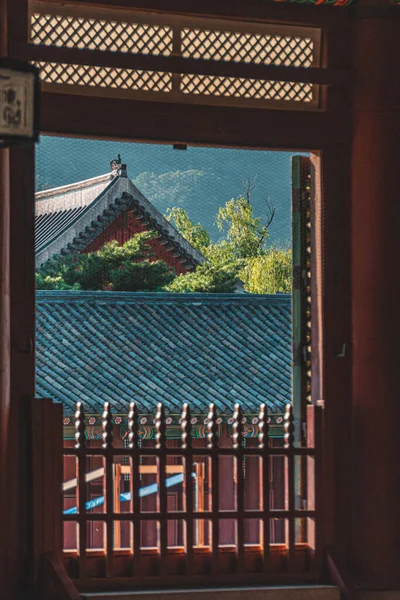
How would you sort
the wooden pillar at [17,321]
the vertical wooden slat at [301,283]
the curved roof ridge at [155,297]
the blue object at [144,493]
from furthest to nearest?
the curved roof ridge at [155,297], the blue object at [144,493], the vertical wooden slat at [301,283], the wooden pillar at [17,321]

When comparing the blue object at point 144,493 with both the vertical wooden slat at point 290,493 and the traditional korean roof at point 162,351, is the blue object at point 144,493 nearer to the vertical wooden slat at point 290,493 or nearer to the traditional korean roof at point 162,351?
the traditional korean roof at point 162,351

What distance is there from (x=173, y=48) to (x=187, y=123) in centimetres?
30

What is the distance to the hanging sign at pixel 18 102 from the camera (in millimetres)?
2896

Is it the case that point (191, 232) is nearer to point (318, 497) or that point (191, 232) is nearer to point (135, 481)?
point (318, 497)

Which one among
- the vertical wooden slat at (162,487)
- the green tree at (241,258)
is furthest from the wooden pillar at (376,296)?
the green tree at (241,258)

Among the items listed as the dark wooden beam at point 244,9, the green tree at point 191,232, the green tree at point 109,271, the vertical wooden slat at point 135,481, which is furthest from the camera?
the green tree at point 191,232

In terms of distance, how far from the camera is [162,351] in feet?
38.4

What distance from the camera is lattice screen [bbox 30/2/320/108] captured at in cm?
380


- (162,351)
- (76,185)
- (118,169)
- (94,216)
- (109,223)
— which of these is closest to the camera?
(162,351)

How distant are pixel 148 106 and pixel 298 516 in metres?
1.72

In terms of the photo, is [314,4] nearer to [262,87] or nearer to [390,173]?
[262,87]

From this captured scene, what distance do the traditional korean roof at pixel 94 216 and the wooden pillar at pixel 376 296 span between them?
1259cm

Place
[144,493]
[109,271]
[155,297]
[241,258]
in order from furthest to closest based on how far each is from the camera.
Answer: [241,258], [109,271], [155,297], [144,493]

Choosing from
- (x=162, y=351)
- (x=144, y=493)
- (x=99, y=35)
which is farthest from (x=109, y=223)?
(x=99, y=35)
